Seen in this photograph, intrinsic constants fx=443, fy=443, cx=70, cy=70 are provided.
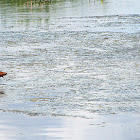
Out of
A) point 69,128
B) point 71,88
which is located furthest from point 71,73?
point 69,128

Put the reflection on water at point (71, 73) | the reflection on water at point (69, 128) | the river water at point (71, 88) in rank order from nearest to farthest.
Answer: the reflection on water at point (69, 128), the river water at point (71, 88), the reflection on water at point (71, 73)

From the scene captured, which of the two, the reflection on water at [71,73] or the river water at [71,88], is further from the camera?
the reflection on water at [71,73]

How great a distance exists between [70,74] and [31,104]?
216 inches

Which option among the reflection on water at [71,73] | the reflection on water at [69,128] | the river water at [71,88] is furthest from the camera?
the reflection on water at [71,73]

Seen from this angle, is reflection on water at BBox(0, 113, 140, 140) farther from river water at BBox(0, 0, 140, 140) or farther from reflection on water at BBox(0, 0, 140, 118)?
reflection on water at BBox(0, 0, 140, 118)

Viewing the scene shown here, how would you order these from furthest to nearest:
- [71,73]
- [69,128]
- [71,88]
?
[71,73] → [71,88] → [69,128]

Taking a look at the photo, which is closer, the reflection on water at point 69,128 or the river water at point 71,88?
the reflection on water at point 69,128

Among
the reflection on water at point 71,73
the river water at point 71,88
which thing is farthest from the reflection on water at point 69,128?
the reflection on water at point 71,73

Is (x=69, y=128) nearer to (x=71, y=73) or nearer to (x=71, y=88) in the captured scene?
(x=71, y=88)

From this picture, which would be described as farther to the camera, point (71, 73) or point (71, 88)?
point (71, 73)

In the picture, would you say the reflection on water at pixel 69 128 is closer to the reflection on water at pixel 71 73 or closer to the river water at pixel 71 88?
the river water at pixel 71 88

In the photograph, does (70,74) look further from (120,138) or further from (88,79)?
(120,138)

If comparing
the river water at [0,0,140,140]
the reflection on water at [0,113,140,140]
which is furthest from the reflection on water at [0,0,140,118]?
the reflection on water at [0,113,140,140]

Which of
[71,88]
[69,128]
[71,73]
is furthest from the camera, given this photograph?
[71,73]
